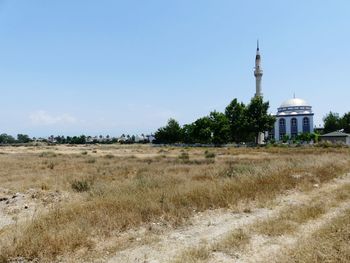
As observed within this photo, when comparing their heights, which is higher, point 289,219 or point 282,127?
point 282,127

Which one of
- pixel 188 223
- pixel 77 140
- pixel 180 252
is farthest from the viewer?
pixel 77 140

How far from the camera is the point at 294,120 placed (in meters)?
118

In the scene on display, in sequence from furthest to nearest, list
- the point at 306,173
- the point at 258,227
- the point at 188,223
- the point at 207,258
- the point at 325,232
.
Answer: the point at 306,173, the point at 188,223, the point at 258,227, the point at 325,232, the point at 207,258

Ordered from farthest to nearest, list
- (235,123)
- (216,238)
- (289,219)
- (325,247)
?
(235,123) < (289,219) < (216,238) < (325,247)

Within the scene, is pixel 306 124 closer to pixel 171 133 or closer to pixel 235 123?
pixel 235 123

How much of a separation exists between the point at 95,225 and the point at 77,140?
190m

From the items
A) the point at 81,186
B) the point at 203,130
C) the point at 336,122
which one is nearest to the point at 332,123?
the point at 336,122

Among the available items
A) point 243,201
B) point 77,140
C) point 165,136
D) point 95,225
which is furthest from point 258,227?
point 77,140

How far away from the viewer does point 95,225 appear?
26.7 feet

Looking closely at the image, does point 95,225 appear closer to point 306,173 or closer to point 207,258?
point 207,258

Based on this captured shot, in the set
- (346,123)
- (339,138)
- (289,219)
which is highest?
(346,123)

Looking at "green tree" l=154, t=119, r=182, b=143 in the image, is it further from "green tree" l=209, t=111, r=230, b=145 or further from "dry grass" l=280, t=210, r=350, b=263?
"dry grass" l=280, t=210, r=350, b=263

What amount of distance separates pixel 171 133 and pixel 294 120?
42000 mm

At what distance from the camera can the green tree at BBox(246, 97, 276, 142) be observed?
8281 centimetres
